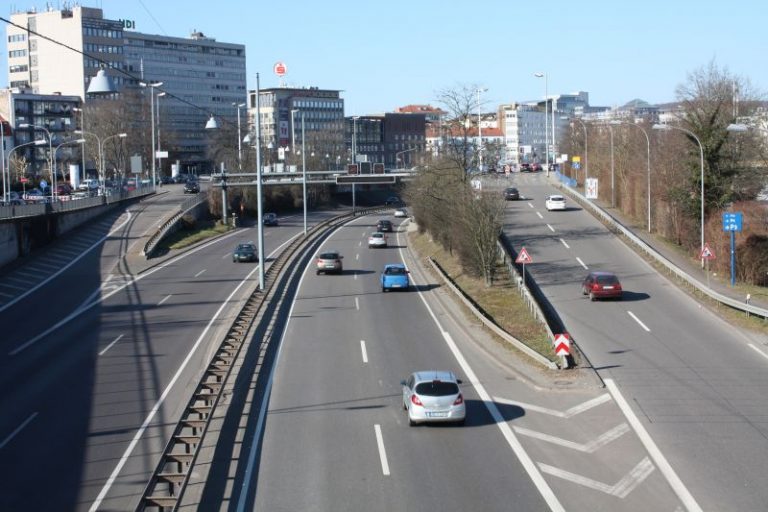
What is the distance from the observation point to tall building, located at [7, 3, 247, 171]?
148250mm

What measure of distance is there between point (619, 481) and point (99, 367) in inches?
689

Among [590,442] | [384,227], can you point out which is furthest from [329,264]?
[590,442]

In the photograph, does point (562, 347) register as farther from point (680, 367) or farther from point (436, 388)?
point (436, 388)

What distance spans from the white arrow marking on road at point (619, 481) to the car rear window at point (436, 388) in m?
3.43

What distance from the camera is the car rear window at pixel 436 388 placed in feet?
69.4

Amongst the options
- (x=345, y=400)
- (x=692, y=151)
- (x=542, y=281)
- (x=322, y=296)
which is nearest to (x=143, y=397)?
(x=345, y=400)

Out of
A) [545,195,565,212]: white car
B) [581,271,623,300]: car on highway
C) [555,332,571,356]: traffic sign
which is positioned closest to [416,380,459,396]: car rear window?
[555,332,571,356]: traffic sign

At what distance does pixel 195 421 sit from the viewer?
64.5ft

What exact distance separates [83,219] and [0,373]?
42.9 meters

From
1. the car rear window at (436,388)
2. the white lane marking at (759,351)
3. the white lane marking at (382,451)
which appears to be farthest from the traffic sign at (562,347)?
the white lane marking at (382,451)

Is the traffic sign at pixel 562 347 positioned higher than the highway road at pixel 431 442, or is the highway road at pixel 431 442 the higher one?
the traffic sign at pixel 562 347

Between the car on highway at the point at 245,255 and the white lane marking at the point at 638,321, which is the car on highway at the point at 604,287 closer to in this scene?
the white lane marking at the point at 638,321

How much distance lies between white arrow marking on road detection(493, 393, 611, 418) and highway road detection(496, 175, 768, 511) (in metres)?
0.76

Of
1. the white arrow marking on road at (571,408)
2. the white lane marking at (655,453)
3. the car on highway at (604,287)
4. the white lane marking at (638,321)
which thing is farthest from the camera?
the car on highway at (604,287)
